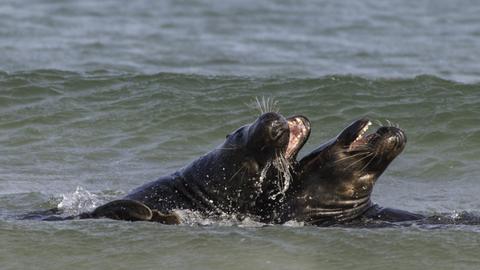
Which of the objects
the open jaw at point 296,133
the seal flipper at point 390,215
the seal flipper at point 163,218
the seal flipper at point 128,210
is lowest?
the seal flipper at point 390,215

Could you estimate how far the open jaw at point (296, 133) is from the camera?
883 cm

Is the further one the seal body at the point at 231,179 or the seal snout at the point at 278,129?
the seal body at the point at 231,179

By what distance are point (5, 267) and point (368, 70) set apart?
408 inches

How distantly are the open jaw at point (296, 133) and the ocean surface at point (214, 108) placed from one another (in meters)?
0.56

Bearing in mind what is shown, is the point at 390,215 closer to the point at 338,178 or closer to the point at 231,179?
the point at 338,178

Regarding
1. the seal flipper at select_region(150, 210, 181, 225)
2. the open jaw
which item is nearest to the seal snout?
the open jaw

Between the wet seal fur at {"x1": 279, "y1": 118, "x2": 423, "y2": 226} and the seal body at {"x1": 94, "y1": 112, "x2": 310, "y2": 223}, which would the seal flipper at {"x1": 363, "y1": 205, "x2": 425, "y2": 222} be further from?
the seal body at {"x1": 94, "y1": 112, "x2": 310, "y2": 223}

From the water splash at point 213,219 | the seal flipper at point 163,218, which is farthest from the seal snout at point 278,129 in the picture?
the seal flipper at point 163,218

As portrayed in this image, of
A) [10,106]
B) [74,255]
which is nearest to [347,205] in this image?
[74,255]

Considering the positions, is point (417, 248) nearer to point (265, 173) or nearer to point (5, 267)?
point (265, 173)

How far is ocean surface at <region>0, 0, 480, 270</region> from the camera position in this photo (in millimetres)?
8148

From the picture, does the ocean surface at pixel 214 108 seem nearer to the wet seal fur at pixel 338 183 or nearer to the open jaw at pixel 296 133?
the wet seal fur at pixel 338 183

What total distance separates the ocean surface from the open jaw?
0.56 metres

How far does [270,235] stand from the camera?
8375 mm
